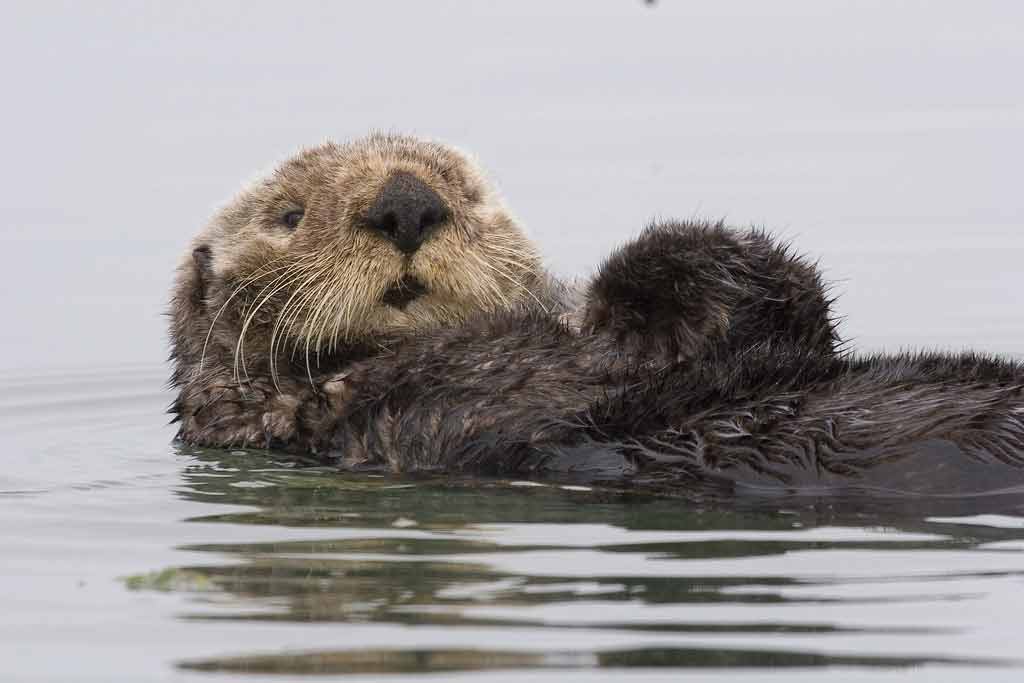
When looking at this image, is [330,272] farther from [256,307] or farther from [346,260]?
[256,307]

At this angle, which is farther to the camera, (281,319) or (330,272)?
(281,319)

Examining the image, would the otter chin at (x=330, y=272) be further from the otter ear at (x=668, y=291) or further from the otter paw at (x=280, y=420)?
the otter ear at (x=668, y=291)

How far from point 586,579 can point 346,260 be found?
185 centimetres

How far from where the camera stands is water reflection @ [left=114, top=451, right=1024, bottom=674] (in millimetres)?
3941

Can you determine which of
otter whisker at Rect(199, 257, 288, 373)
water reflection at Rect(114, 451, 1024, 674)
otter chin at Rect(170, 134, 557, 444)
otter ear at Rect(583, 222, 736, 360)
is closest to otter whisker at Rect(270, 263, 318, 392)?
otter chin at Rect(170, 134, 557, 444)

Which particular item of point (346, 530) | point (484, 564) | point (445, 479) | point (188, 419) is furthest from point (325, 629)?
point (188, 419)

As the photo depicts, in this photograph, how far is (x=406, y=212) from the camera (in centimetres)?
588

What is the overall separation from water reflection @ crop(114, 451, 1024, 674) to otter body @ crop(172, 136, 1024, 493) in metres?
0.16

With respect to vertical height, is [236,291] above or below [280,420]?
above

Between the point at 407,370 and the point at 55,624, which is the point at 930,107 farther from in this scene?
the point at 55,624

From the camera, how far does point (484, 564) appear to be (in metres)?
4.76

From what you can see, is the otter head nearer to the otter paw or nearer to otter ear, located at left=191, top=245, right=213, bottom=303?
otter ear, located at left=191, top=245, right=213, bottom=303

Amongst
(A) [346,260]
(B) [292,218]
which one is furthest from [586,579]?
(B) [292,218]

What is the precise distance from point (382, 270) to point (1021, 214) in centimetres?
625
